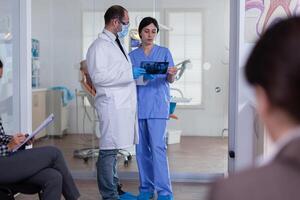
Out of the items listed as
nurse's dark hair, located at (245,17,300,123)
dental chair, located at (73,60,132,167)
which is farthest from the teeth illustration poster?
nurse's dark hair, located at (245,17,300,123)

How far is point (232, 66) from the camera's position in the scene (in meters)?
3.74

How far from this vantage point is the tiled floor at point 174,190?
3576 mm

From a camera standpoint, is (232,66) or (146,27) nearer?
(146,27)

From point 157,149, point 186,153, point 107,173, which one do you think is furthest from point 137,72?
point 186,153

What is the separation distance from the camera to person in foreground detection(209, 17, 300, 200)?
2.35 feet

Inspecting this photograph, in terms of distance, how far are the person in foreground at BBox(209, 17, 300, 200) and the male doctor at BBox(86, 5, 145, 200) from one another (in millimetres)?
2300

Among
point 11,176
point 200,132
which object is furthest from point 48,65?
point 11,176

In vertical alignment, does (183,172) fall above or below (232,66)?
below

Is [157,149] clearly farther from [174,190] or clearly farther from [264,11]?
[264,11]

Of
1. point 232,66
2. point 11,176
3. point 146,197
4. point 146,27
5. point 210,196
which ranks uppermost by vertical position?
point 146,27

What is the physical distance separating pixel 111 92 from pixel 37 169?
0.79 meters

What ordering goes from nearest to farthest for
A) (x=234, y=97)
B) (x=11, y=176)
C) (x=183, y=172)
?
(x=11, y=176), (x=234, y=97), (x=183, y=172)

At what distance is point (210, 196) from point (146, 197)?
279 cm

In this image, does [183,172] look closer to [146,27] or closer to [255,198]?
[146,27]
